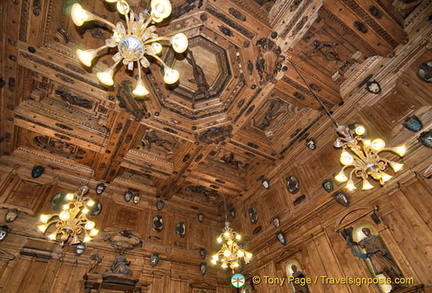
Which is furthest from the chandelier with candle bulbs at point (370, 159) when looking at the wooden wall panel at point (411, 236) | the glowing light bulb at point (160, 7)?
the glowing light bulb at point (160, 7)

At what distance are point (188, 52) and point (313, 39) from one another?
3164 mm

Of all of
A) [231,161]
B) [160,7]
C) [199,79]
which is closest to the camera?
[160,7]

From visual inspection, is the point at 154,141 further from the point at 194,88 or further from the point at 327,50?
the point at 327,50

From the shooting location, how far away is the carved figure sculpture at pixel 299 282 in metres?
6.09

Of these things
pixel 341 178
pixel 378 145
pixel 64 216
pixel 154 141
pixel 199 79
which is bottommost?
pixel 341 178

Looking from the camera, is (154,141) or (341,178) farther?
(154,141)

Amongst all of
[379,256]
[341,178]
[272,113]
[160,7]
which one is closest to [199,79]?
[272,113]

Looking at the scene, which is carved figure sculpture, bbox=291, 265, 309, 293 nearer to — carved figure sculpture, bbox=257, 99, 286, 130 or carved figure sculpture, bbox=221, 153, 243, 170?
carved figure sculpture, bbox=221, 153, 243, 170

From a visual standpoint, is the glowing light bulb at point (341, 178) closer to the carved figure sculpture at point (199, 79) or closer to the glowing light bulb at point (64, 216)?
the carved figure sculpture at point (199, 79)

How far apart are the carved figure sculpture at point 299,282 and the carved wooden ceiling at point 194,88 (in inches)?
138

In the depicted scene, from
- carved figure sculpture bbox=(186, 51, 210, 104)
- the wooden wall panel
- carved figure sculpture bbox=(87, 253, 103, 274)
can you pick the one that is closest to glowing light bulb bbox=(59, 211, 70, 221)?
carved figure sculpture bbox=(87, 253, 103, 274)

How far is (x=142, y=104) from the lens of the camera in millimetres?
6695

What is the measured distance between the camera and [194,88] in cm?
727

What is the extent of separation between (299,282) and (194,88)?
6.12m
